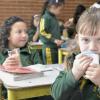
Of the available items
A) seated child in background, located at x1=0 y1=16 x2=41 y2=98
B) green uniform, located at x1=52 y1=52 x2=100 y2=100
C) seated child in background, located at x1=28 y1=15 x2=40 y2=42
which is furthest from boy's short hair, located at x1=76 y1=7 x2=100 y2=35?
seated child in background, located at x1=28 y1=15 x2=40 y2=42

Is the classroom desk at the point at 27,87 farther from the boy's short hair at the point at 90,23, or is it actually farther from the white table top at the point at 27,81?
the boy's short hair at the point at 90,23

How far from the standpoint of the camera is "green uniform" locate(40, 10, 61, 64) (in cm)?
451

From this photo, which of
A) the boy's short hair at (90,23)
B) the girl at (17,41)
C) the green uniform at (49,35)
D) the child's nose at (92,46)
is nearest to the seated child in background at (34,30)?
the green uniform at (49,35)

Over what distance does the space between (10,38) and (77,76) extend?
1.81 m

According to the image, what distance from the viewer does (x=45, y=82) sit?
2.30 m

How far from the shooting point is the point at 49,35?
448 cm

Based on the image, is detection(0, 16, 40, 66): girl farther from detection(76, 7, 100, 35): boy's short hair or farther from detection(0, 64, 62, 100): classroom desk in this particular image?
detection(76, 7, 100, 35): boy's short hair

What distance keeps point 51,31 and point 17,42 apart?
1.60 metres

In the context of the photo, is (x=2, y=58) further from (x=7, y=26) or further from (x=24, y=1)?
(x=24, y=1)

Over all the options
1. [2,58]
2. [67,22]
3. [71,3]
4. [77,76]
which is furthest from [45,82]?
[71,3]

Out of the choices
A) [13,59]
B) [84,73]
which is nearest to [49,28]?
[13,59]

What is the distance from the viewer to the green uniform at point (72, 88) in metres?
1.41

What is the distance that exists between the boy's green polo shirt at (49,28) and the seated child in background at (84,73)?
2.99 m

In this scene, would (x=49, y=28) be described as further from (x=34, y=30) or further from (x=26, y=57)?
(x=34, y=30)
